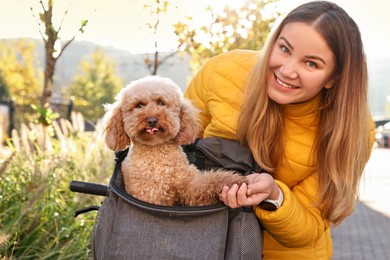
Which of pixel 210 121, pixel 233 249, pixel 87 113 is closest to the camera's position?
pixel 233 249

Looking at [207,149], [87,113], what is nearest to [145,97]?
[207,149]

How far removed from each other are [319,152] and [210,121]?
0.59 metres

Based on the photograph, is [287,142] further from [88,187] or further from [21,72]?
[21,72]

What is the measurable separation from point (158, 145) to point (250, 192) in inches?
18.7

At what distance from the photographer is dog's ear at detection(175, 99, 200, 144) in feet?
9.31

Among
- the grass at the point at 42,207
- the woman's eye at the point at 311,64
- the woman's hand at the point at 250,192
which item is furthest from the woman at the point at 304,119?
the grass at the point at 42,207

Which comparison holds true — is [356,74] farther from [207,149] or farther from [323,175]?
[207,149]

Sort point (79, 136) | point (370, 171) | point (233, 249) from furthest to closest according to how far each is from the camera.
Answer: point (370, 171), point (79, 136), point (233, 249)

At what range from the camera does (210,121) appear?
3414 mm

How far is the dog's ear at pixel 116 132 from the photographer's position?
2.82 metres

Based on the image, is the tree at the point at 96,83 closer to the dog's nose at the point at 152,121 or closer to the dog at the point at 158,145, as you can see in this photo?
the dog at the point at 158,145

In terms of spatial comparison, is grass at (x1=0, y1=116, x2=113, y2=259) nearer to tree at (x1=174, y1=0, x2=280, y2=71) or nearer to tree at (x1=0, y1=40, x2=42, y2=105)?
tree at (x1=174, y1=0, x2=280, y2=71)

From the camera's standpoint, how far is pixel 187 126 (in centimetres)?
286

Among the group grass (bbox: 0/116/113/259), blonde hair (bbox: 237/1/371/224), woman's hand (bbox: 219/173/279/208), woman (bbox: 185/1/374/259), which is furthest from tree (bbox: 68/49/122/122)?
woman's hand (bbox: 219/173/279/208)
